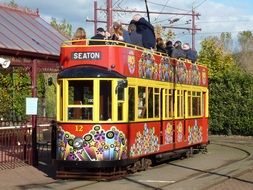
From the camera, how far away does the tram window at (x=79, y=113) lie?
14648 mm

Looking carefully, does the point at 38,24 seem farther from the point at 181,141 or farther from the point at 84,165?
the point at 84,165

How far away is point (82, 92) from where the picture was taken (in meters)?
14.7

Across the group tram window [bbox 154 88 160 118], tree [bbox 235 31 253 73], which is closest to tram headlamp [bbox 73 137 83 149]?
tram window [bbox 154 88 160 118]

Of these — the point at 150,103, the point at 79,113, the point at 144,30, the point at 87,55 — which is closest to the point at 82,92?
the point at 79,113

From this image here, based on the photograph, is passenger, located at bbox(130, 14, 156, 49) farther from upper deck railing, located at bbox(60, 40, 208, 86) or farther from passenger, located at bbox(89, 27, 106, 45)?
passenger, located at bbox(89, 27, 106, 45)

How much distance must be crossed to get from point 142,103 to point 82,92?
1.98 meters

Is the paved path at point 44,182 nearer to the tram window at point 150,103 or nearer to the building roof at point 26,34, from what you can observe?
the tram window at point 150,103

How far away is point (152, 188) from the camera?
42.8 ft

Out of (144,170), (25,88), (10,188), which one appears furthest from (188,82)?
(25,88)

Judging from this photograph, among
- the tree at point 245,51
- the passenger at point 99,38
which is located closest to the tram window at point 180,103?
the passenger at point 99,38

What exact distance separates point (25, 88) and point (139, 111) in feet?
47.9

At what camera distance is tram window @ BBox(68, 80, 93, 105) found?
14.7 meters

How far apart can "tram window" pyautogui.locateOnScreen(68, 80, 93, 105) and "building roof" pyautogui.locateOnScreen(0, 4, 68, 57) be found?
4537 mm

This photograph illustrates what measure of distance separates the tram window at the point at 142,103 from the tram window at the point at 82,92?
5.36ft
